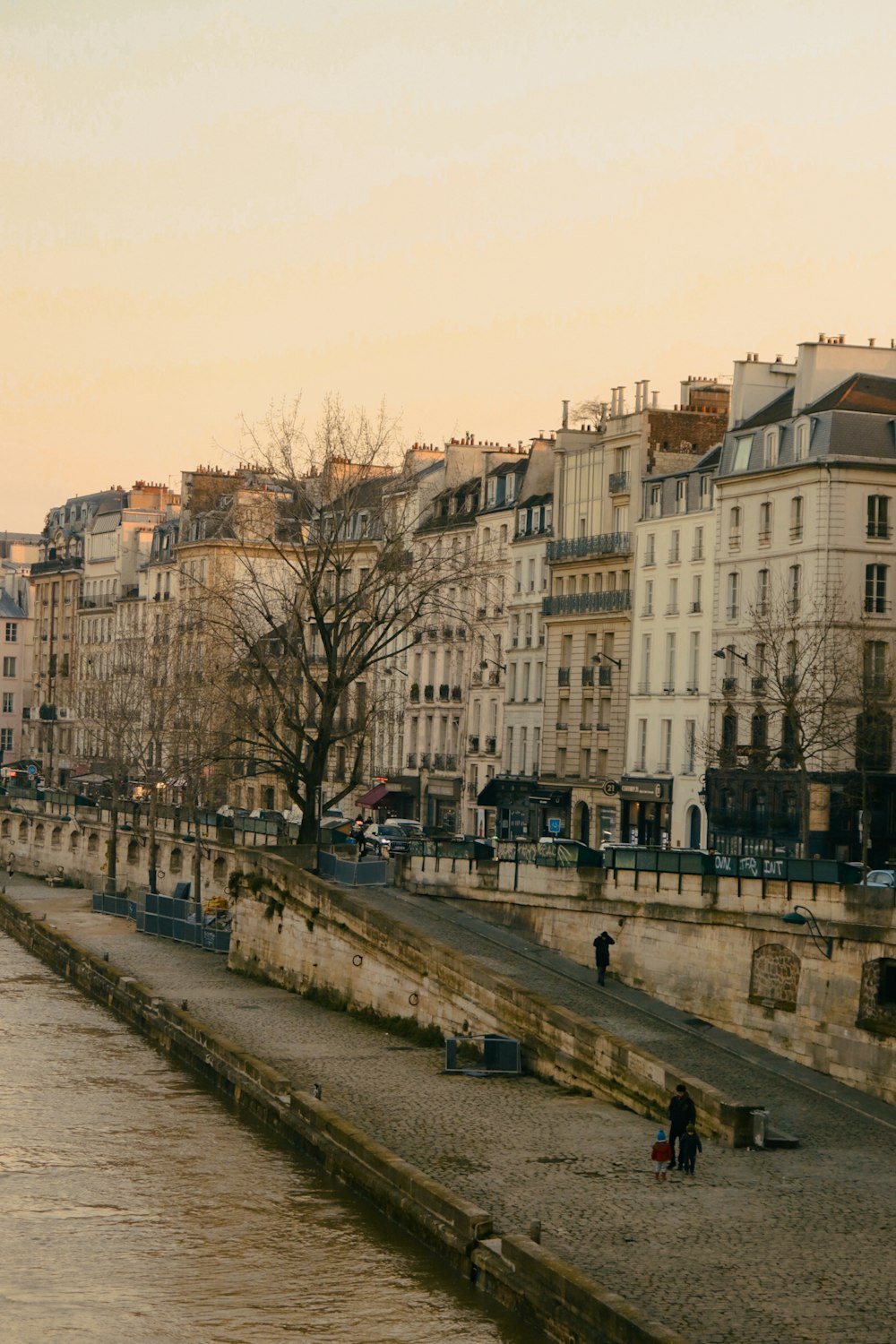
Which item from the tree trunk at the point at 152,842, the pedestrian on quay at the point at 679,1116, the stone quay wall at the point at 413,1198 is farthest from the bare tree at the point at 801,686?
the pedestrian on quay at the point at 679,1116

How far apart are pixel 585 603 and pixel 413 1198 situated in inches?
1915

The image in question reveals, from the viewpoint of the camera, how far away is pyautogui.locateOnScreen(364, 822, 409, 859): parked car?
56312 mm

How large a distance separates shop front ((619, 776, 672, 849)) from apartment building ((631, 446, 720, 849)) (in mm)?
29

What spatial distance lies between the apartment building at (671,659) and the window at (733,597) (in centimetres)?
131

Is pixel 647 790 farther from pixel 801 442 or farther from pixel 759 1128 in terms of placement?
pixel 759 1128

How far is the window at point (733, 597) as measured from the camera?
2633 inches

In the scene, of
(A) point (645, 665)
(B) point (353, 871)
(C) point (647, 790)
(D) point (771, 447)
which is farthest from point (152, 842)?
(D) point (771, 447)

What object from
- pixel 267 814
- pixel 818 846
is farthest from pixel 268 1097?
pixel 267 814

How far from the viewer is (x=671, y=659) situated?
71375mm

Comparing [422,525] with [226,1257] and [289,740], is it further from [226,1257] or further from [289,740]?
[226,1257]

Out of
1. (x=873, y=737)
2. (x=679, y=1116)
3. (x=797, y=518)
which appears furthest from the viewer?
(x=797, y=518)

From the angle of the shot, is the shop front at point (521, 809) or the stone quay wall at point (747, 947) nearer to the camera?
the stone quay wall at point (747, 947)

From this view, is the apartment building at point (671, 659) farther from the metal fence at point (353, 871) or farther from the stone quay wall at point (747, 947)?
the stone quay wall at point (747, 947)

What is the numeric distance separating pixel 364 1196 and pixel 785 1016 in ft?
36.8
